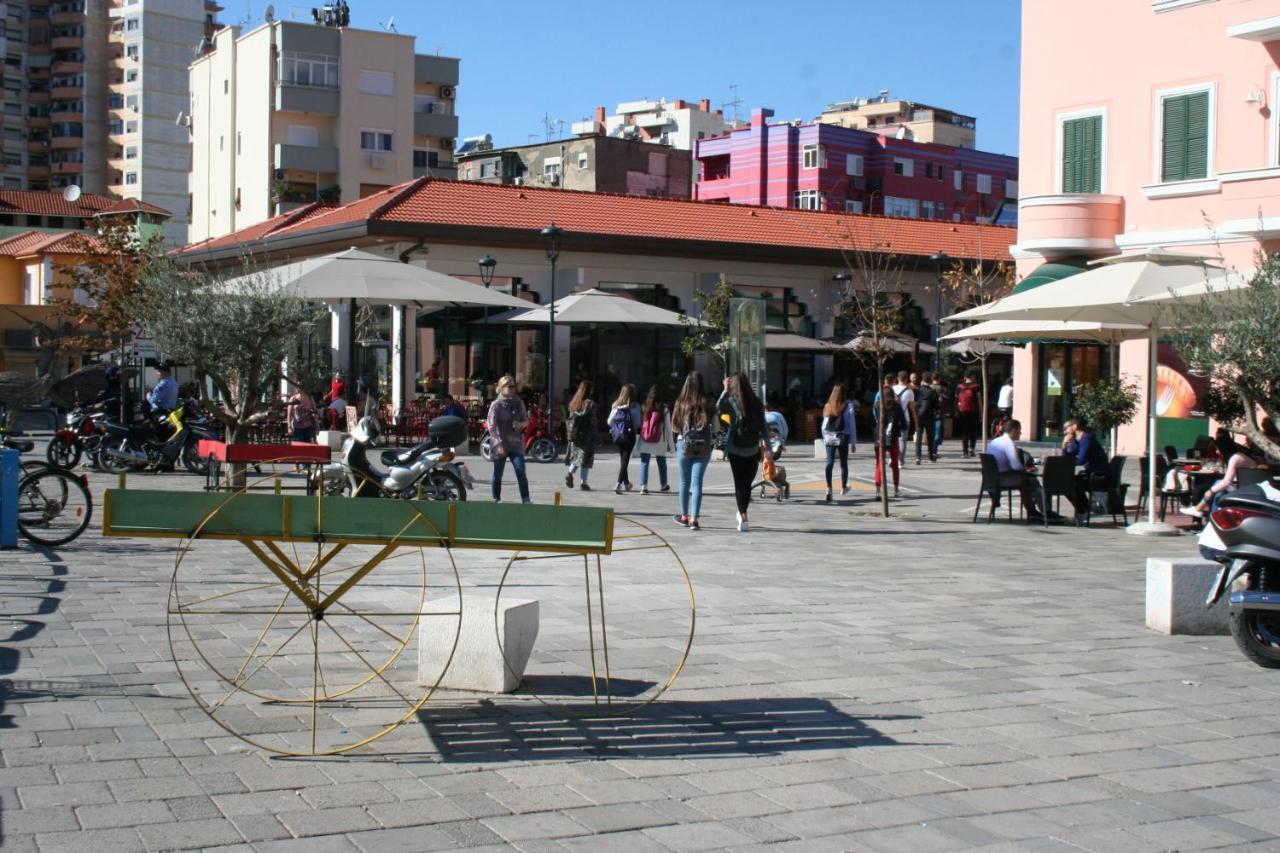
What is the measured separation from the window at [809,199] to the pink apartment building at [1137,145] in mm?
50988

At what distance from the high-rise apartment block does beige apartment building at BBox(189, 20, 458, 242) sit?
24344 millimetres

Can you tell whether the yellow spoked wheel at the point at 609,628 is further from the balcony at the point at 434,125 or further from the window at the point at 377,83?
the balcony at the point at 434,125

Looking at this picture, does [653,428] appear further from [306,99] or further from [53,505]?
[306,99]

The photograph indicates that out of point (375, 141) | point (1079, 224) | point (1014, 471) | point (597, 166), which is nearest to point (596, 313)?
point (1079, 224)

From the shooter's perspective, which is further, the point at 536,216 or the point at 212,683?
the point at 536,216

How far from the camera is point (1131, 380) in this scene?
2764 cm

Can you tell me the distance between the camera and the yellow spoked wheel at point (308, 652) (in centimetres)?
579

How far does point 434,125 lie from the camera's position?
6981 cm

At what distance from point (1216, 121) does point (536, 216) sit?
51.5ft

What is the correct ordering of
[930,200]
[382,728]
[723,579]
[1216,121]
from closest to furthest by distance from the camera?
[382,728] < [723,579] < [1216,121] < [930,200]

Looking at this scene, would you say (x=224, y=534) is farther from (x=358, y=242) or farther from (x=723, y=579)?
(x=358, y=242)

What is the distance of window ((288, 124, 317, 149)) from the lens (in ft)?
208

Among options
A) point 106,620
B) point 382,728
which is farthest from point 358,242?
point 382,728

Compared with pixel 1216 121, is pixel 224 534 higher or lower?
lower
